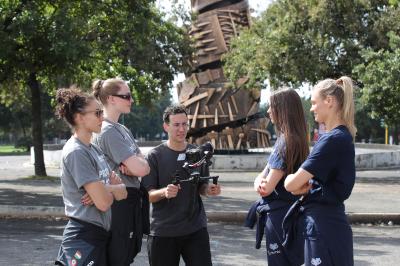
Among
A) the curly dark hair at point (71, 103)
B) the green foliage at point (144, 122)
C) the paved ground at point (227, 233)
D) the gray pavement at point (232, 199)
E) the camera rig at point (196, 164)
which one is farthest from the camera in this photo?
the green foliage at point (144, 122)

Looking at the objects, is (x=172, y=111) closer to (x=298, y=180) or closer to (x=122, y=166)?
(x=122, y=166)

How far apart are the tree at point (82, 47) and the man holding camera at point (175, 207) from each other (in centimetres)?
971

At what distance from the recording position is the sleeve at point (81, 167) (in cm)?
399

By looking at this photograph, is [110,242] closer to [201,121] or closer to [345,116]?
[345,116]

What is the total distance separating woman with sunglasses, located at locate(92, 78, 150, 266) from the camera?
4445 millimetres

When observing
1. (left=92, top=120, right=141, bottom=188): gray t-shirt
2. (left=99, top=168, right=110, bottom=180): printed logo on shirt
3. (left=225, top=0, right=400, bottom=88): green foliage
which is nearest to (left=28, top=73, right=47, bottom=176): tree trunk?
(left=225, top=0, right=400, bottom=88): green foliage

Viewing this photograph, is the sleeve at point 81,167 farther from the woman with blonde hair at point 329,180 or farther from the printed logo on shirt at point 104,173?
the woman with blonde hair at point 329,180

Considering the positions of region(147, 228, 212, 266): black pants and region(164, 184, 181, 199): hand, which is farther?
region(147, 228, 212, 266): black pants

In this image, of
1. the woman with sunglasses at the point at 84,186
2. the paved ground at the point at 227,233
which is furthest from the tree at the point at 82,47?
the woman with sunglasses at the point at 84,186

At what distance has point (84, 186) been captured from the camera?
401 cm

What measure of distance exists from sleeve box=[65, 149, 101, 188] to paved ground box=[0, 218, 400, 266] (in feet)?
12.1

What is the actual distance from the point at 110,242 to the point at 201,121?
24949 millimetres

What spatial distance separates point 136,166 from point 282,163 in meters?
1.01

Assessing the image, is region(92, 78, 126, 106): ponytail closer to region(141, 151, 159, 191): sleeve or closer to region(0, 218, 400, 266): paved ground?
region(141, 151, 159, 191): sleeve
